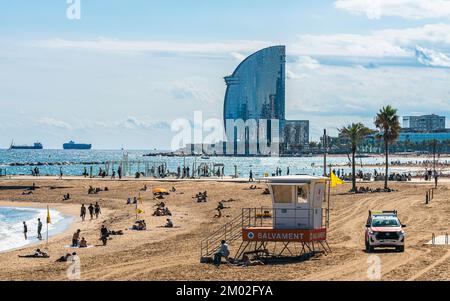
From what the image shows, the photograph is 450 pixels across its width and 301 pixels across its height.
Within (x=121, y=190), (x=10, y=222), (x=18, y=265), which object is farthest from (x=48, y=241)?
(x=121, y=190)

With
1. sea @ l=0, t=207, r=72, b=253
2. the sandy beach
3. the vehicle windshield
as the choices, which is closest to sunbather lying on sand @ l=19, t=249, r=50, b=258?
the sandy beach

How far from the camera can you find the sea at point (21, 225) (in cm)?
4688

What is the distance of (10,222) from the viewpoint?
198ft

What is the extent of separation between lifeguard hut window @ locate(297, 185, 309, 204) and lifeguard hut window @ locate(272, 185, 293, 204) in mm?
304

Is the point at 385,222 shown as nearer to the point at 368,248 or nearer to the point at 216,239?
the point at 368,248

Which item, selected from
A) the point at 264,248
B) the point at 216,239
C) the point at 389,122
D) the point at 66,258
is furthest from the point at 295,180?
the point at 389,122

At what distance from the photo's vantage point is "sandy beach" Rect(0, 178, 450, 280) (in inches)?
1113

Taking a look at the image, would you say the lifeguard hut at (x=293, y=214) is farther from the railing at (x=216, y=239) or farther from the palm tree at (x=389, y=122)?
the palm tree at (x=389, y=122)

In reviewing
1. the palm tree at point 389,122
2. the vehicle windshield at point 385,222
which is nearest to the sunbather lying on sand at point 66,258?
the vehicle windshield at point 385,222

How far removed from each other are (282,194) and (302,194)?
0.79m

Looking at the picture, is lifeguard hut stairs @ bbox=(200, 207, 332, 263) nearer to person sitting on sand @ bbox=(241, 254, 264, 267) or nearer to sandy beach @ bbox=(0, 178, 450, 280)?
sandy beach @ bbox=(0, 178, 450, 280)

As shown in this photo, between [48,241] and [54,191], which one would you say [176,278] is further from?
[54,191]

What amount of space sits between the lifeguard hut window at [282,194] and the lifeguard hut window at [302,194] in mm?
304
